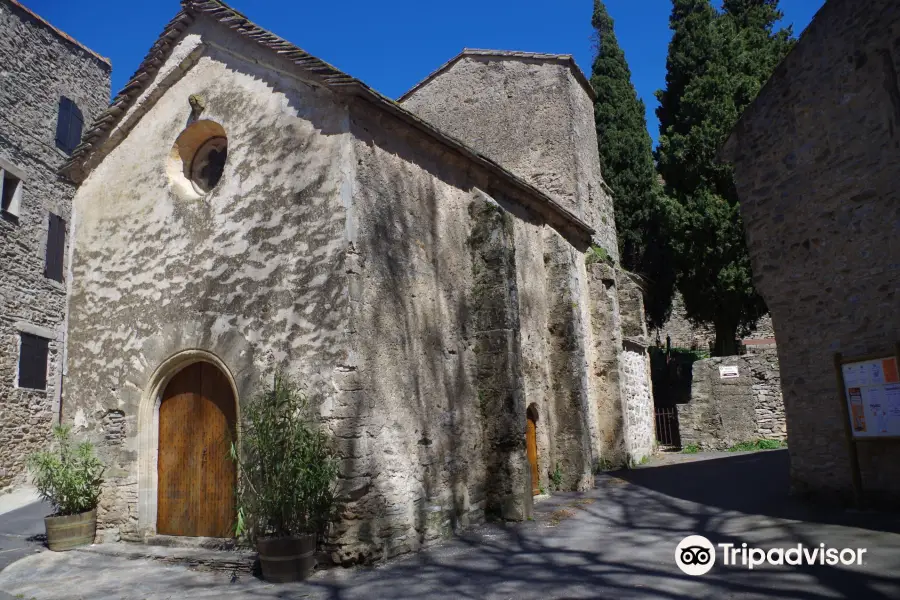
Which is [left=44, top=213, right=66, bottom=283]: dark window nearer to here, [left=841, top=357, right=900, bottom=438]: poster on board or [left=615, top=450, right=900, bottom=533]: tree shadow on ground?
[left=615, top=450, right=900, bottom=533]: tree shadow on ground

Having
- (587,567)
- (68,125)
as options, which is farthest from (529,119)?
(68,125)

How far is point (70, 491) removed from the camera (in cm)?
829

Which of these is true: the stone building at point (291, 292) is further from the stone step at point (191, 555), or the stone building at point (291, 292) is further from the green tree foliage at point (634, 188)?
the green tree foliage at point (634, 188)

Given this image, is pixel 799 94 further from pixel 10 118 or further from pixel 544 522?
pixel 10 118

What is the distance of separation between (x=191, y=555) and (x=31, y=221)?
1253cm

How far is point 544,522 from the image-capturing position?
8.37 meters

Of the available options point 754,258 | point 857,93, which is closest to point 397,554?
point 754,258

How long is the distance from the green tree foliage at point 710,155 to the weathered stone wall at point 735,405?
9.56ft

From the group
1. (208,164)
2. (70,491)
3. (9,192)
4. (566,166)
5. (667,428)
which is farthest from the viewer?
(667,428)

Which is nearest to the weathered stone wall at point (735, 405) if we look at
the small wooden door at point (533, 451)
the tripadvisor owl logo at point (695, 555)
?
the small wooden door at point (533, 451)

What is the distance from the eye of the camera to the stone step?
6812 mm

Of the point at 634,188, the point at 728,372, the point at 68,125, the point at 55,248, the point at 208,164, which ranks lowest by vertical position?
the point at 728,372

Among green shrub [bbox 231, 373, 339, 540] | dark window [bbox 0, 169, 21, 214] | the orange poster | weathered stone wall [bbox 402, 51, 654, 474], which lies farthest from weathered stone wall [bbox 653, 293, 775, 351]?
green shrub [bbox 231, 373, 339, 540]

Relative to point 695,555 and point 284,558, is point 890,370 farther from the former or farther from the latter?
point 284,558
